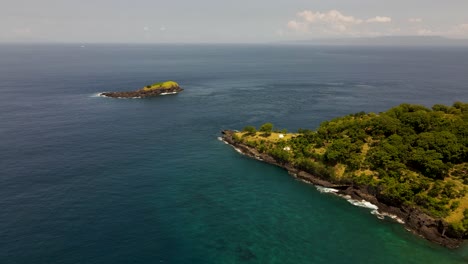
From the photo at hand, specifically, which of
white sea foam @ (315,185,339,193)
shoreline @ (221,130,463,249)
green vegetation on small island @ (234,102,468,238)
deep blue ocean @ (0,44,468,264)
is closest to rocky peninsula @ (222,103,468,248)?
shoreline @ (221,130,463,249)

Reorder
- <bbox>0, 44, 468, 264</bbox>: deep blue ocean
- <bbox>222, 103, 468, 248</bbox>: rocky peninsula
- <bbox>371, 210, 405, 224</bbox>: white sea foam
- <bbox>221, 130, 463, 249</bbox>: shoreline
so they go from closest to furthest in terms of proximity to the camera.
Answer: <bbox>0, 44, 468, 264</bbox>: deep blue ocean < <bbox>221, 130, 463, 249</bbox>: shoreline < <bbox>222, 103, 468, 248</bbox>: rocky peninsula < <bbox>371, 210, 405, 224</bbox>: white sea foam

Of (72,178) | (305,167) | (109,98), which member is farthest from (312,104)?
(72,178)

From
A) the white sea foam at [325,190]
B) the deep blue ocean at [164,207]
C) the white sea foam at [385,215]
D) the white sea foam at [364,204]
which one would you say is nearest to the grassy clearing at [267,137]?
the deep blue ocean at [164,207]

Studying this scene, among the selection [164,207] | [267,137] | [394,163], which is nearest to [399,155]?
[394,163]

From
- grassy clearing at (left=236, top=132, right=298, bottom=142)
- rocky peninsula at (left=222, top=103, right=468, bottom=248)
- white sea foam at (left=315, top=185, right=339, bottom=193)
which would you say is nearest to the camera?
rocky peninsula at (left=222, top=103, right=468, bottom=248)

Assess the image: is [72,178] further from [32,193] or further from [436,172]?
[436,172]

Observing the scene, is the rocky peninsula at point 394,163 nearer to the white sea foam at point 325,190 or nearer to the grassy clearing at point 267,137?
the grassy clearing at point 267,137

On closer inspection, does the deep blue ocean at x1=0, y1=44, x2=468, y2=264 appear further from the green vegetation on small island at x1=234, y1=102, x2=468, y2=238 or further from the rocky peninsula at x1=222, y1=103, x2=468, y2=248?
the green vegetation on small island at x1=234, y1=102, x2=468, y2=238

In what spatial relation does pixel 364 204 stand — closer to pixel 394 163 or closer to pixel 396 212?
pixel 396 212
